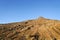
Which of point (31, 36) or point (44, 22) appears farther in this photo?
point (44, 22)

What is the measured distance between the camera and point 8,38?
2048 inches

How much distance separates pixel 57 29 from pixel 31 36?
302 inches

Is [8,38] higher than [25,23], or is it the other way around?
[25,23]

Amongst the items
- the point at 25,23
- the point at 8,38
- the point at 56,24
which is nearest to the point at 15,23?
the point at 25,23

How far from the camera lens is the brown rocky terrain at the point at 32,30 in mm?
52500

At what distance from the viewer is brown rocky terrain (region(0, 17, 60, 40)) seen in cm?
5250

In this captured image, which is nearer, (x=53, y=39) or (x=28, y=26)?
(x=53, y=39)

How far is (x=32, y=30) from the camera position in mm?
54281

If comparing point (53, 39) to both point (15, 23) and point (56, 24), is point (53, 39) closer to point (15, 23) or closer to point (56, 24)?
point (56, 24)

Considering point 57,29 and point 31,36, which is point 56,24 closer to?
point 57,29

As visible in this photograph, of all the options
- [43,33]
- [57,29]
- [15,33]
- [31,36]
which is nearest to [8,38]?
[15,33]

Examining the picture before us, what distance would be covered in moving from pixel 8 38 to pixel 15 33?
2672 mm

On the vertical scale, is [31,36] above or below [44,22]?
below

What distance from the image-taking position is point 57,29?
54.3 m
